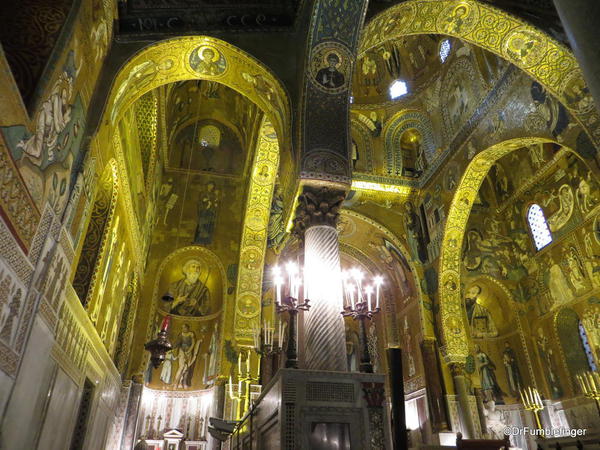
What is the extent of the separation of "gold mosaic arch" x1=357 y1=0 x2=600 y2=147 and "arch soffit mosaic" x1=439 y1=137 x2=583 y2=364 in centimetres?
358

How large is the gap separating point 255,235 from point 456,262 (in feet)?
19.9

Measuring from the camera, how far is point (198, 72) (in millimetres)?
7344

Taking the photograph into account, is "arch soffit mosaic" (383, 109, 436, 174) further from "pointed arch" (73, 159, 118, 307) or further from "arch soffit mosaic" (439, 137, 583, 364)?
"pointed arch" (73, 159, 118, 307)

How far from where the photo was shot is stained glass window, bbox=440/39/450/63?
1374 centimetres

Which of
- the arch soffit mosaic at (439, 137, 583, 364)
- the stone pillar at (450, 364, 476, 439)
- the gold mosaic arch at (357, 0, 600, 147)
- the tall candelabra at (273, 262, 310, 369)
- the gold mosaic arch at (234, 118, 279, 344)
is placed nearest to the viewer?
the tall candelabra at (273, 262, 310, 369)

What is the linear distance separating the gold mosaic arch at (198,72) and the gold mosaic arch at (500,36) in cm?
183

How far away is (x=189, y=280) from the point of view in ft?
38.4

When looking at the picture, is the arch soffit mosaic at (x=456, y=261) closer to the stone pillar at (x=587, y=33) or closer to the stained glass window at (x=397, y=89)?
the stained glass window at (x=397, y=89)

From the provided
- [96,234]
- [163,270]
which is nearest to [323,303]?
[96,234]

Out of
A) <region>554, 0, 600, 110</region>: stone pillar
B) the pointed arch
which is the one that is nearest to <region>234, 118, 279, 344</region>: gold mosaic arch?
the pointed arch

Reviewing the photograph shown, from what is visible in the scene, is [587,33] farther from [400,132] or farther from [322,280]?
[400,132]

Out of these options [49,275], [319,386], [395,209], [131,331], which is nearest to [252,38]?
[49,275]

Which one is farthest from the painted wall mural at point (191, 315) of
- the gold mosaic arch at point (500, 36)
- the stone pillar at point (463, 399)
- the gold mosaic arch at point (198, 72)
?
the gold mosaic arch at point (500, 36)

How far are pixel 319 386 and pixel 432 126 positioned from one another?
40.0 feet
